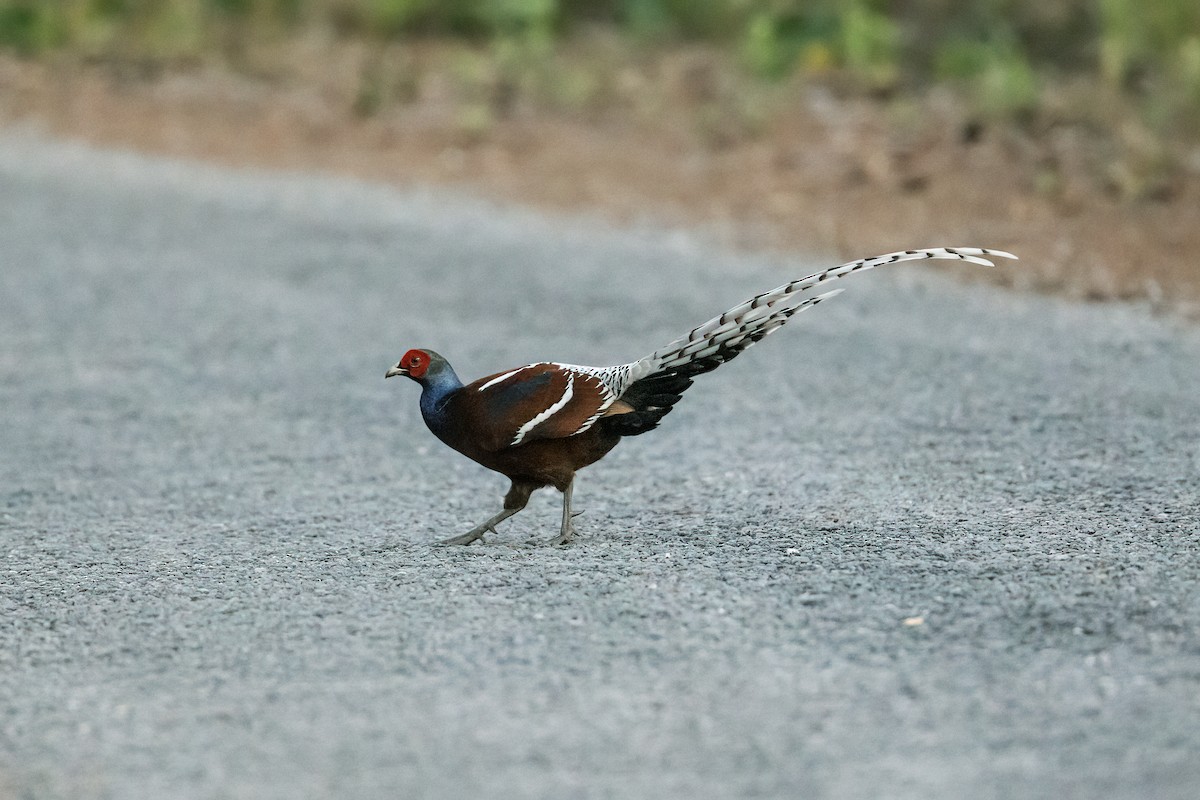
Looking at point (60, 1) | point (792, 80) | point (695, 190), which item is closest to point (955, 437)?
point (695, 190)

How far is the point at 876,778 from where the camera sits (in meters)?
3.56

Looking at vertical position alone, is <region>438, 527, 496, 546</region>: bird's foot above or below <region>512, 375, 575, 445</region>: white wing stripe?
below

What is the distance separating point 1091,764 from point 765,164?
27.1 ft

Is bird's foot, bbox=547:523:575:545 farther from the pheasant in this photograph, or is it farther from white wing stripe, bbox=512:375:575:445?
white wing stripe, bbox=512:375:575:445

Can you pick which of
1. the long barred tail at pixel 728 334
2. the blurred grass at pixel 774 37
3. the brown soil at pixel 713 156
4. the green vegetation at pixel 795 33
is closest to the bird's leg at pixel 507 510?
the long barred tail at pixel 728 334

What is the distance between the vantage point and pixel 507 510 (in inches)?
207

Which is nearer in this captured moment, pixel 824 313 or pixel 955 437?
pixel 955 437

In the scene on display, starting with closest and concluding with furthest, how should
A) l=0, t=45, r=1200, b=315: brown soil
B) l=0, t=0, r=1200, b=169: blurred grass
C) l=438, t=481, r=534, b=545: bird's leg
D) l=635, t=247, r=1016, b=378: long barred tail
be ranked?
1. l=635, t=247, r=1016, b=378: long barred tail
2. l=438, t=481, r=534, b=545: bird's leg
3. l=0, t=45, r=1200, b=315: brown soil
4. l=0, t=0, r=1200, b=169: blurred grass

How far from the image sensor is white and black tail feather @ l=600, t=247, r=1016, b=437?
4980 millimetres

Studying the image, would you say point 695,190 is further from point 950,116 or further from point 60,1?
point 60,1

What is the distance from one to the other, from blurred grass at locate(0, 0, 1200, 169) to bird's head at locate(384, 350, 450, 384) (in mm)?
7009

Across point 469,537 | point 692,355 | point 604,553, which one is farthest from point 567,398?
point 469,537

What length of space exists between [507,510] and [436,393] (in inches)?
18.0

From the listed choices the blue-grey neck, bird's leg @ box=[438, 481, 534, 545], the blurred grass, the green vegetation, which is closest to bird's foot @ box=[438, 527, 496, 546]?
bird's leg @ box=[438, 481, 534, 545]
